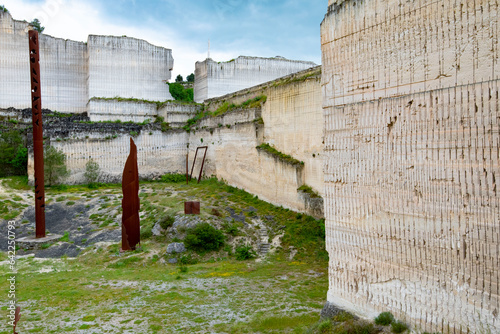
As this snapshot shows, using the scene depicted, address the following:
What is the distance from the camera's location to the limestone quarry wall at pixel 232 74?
26156 millimetres

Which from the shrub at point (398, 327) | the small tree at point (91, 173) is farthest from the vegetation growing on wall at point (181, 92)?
the shrub at point (398, 327)

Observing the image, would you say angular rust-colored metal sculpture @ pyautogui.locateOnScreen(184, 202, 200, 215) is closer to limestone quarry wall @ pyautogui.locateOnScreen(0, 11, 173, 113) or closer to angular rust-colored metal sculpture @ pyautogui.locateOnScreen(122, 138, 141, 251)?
angular rust-colored metal sculpture @ pyautogui.locateOnScreen(122, 138, 141, 251)

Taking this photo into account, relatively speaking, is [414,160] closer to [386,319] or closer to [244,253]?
[386,319]

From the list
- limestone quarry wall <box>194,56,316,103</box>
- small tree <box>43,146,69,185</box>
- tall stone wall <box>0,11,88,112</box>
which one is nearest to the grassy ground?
small tree <box>43,146,69,185</box>

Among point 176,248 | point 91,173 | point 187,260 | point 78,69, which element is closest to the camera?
point 187,260

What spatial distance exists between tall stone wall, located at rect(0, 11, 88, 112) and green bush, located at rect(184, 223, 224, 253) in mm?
16831

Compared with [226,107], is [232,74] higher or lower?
higher

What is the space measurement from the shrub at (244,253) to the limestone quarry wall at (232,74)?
15422mm

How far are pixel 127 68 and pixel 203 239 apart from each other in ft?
54.5

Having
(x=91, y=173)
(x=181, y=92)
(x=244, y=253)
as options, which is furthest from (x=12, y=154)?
(x=181, y=92)

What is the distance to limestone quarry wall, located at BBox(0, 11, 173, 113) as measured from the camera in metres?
23.3

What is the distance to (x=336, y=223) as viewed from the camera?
18.8 ft

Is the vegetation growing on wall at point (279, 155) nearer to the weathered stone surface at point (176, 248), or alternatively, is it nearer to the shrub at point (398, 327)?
the weathered stone surface at point (176, 248)

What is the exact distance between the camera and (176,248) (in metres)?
12.1
